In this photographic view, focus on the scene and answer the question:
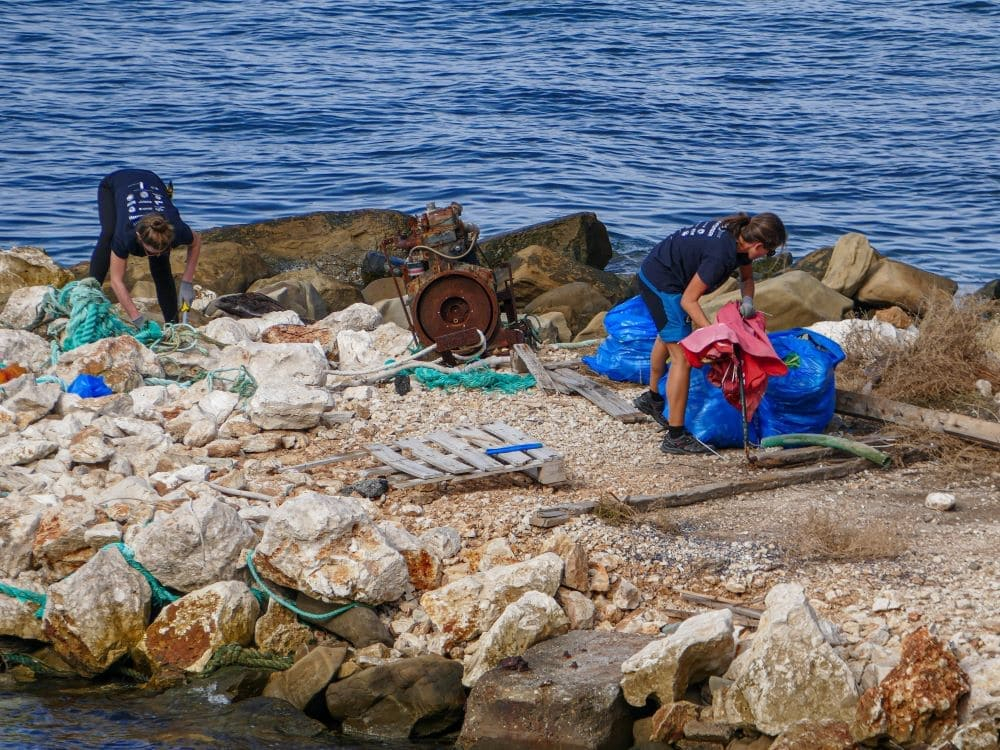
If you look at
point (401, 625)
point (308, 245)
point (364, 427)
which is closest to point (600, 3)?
point (308, 245)

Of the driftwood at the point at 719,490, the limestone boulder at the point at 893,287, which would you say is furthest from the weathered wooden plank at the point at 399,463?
the limestone boulder at the point at 893,287

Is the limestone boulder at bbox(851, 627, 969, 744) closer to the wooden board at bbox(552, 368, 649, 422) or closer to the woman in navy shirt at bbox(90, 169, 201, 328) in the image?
the wooden board at bbox(552, 368, 649, 422)

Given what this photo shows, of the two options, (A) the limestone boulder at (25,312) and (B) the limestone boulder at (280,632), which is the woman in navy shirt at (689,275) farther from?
(A) the limestone boulder at (25,312)

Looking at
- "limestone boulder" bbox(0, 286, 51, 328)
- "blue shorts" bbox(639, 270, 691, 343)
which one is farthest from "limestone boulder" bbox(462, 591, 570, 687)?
"limestone boulder" bbox(0, 286, 51, 328)

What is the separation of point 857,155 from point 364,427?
16927 millimetres

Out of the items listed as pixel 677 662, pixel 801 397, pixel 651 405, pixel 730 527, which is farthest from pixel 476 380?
pixel 677 662

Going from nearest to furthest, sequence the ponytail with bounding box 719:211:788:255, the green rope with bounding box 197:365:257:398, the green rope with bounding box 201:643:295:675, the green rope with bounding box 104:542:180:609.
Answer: the green rope with bounding box 201:643:295:675 → the green rope with bounding box 104:542:180:609 → the ponytail with bounding box 719:211:788:255 → the green rope with bounding box 197:365:257:398

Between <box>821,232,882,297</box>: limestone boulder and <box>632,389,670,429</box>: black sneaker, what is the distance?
4.28 metres

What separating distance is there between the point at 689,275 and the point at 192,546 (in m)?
3.29

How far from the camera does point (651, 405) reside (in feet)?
27.8

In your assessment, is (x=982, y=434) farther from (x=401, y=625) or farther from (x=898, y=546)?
(x=401, y=625)

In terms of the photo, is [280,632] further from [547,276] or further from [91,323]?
[547,276]

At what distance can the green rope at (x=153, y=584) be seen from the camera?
21.4 ft

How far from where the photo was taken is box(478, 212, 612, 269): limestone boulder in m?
14.5
